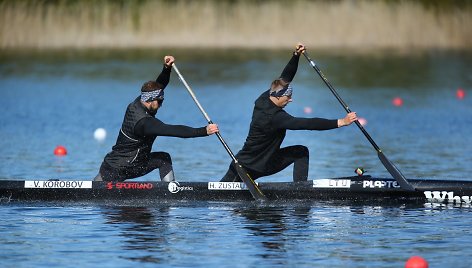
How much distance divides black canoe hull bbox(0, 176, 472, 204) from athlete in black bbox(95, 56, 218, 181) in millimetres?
307

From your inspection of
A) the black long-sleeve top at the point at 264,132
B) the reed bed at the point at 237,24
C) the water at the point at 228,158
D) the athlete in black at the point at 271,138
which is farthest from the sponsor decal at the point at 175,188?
the reed bed at the point at 237,24

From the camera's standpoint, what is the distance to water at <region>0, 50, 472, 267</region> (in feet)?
55.9

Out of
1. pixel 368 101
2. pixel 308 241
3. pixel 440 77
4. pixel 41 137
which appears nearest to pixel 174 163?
pixel 41 137

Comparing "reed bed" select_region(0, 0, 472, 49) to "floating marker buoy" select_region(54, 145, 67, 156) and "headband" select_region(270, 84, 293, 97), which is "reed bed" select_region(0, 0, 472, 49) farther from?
"headband" select_region(270, 84, 293, 97)

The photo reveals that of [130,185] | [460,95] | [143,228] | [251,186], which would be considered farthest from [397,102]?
[143,228]

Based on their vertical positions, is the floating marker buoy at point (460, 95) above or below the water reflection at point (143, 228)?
above

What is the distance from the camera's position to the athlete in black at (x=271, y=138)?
2044 cm

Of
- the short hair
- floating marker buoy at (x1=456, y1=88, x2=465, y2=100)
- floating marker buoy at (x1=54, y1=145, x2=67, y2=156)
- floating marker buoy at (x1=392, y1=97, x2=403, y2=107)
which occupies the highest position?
floating marker buoy at (x1=456, y1=88, x2=465, y2=100)

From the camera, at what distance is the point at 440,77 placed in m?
52.2

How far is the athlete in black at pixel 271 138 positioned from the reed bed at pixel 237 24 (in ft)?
122

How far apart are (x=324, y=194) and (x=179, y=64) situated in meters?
37.9

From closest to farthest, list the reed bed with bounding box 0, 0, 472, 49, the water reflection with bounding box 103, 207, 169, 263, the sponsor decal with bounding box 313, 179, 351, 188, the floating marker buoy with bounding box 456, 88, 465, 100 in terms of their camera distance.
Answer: the water reflection with bounding box 103, 207, 169, 263, the sponsor decal with bounding box 313, 179, 351, 188, the floating marker buoy with bounding box 456, 88, 465, 100, the reed bed with bounding box 0, 0, 472, 49

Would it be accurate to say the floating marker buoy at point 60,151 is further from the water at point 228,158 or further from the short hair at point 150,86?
the short hair at point 150,86

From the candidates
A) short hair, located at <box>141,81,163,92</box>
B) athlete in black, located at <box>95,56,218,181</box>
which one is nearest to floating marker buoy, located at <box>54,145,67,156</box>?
athlete in black, located at <box>95,56,218,181</box>
